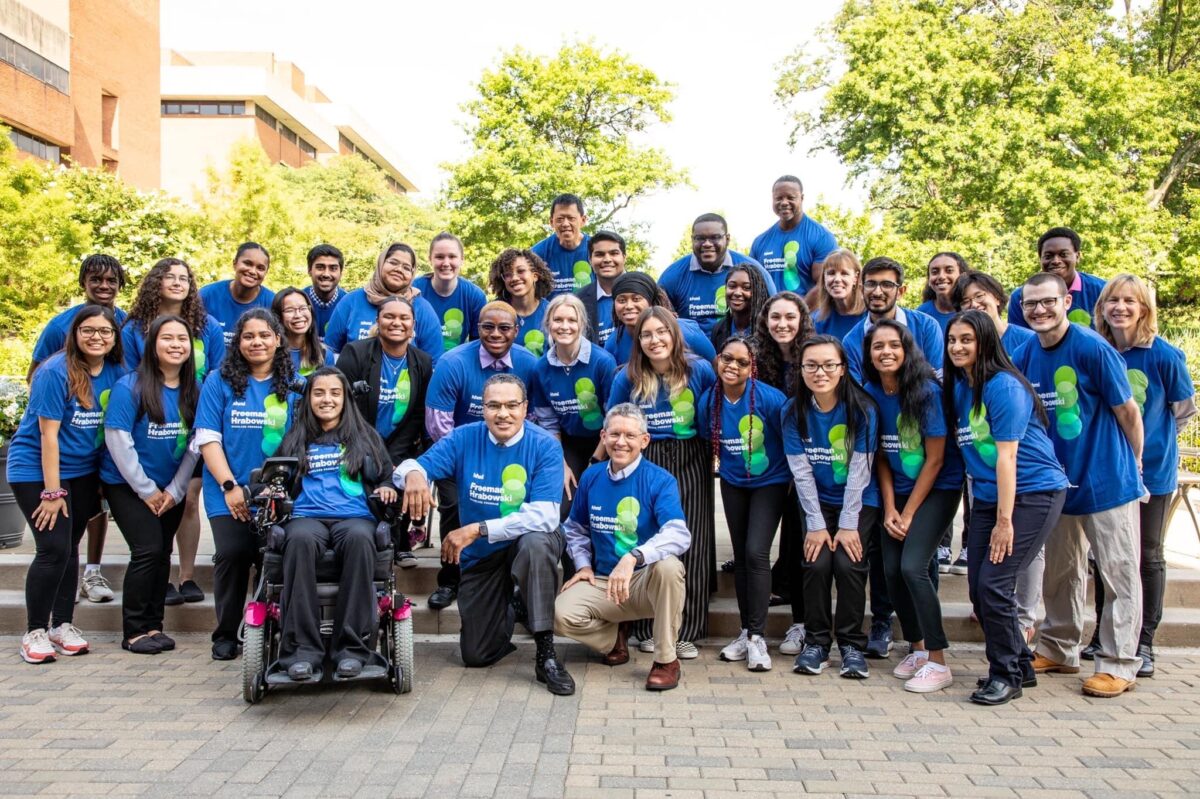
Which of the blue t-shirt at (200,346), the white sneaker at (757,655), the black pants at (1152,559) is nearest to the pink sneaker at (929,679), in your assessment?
the white sneaker at (757,655)

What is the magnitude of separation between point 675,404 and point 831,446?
93cm

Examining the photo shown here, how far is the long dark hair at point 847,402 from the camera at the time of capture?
531 cm

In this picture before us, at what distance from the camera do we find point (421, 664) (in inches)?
213

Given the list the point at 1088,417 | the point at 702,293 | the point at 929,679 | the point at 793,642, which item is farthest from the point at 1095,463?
the point at 702,293

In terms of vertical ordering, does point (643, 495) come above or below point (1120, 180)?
below

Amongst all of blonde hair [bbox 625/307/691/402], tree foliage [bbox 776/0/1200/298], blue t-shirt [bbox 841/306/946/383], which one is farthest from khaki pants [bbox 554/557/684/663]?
tree foliage [bbox 776/0/1200/298]

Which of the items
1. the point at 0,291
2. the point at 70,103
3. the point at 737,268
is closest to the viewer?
the point at 737,268

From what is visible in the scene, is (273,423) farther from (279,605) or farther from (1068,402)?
(1068,402)

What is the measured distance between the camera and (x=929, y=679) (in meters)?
5.02

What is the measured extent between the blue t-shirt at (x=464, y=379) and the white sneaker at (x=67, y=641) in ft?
7.81

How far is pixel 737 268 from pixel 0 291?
57.2 feet

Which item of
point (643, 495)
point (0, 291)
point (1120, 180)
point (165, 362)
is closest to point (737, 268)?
point (643, 495)

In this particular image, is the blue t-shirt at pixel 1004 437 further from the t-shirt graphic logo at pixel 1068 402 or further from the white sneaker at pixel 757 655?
the white sneaker at pixel 757 655

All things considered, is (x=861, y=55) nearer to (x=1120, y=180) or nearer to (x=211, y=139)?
(x=1120, y=180)
